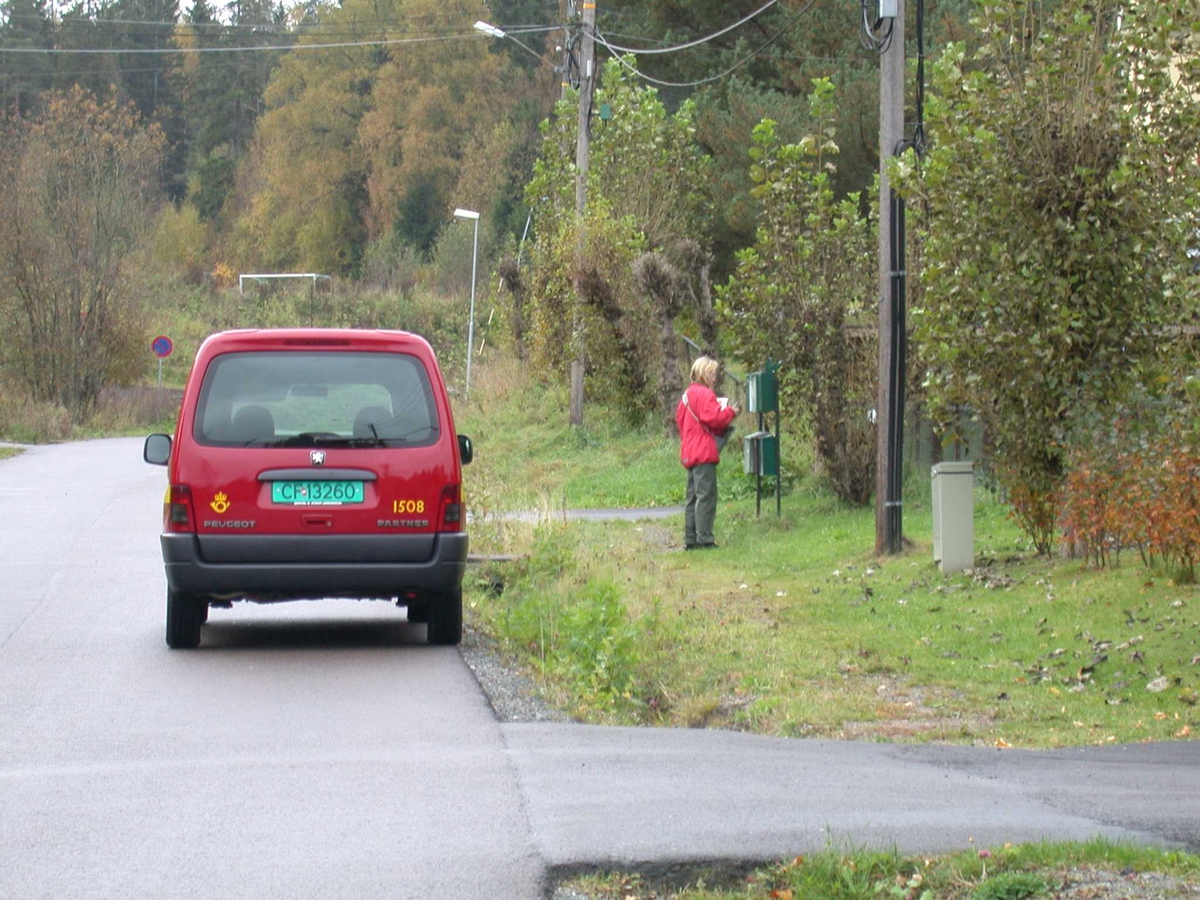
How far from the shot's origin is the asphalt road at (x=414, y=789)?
18.7 feet

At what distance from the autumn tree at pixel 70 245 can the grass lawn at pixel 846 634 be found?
34395mm

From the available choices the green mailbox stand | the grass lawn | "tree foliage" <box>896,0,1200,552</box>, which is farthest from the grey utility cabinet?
the green mailbox stand

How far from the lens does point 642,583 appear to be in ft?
46.0

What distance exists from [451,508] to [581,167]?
2207 centimetres

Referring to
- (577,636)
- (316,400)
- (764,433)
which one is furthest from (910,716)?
(764,433)

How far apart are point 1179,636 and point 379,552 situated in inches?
186

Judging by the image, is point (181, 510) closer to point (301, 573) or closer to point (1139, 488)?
point (301, 573)

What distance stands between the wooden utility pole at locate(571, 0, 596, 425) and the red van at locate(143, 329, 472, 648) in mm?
20687

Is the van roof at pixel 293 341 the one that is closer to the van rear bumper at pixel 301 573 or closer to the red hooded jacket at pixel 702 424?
the van rear bumper at pixel 301 573

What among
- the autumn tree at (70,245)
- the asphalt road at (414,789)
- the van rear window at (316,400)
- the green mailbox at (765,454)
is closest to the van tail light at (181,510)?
the van rear window at (316,400)

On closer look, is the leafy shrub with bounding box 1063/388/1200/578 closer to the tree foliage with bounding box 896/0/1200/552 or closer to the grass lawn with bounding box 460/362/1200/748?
the grass lawn with bounding box 460/362/1200/748

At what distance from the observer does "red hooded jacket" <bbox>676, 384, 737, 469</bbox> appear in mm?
17172

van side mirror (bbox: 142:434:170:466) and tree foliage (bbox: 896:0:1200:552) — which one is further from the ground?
tree foliage (bbox: 896:0:1200:552)

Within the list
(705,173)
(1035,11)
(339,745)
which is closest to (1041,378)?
(1035,11)
